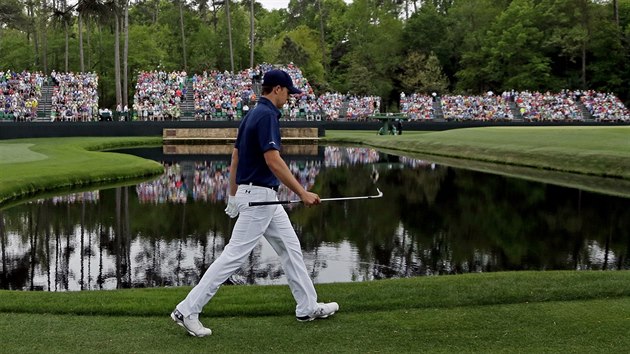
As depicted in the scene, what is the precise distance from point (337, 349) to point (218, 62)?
70806 mm

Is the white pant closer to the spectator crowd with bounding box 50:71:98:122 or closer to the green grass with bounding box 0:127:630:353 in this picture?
the green grass with bounding box 0:127:630:353

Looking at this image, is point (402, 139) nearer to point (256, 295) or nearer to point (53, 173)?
point (53, 173)

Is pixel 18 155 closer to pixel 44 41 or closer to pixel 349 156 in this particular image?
pixel 349 156

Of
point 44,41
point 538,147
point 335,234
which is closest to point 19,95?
point 44,41

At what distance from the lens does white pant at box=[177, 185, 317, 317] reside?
599 cm

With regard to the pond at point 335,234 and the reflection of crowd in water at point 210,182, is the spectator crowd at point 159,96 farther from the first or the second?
the pond at point 335,234

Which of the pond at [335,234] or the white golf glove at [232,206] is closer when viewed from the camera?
the white golf glove at [232,206]

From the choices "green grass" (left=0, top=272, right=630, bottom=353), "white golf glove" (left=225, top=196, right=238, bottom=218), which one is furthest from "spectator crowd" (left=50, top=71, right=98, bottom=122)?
"white golf glove" (left=225, top=196, right=238, bottom=218)

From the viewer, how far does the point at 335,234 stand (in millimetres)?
13172

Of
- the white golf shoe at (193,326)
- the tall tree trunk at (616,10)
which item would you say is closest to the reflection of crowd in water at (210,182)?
the white golf shoe at (193,326)

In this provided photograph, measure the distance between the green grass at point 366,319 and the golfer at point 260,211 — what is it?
0.70 feet

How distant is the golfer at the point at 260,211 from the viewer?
19.4 feet

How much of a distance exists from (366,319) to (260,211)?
1342 millimetres

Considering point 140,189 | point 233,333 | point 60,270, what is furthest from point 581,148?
point 233,333
